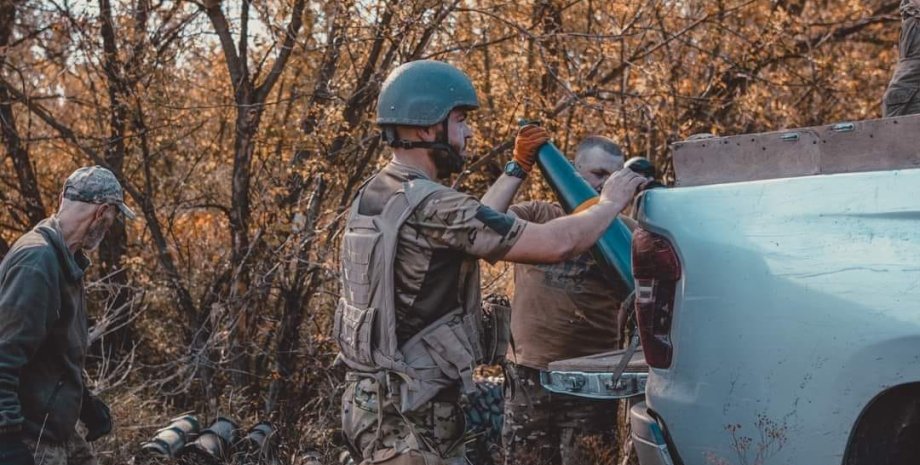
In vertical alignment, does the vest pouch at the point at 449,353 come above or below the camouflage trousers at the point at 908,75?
below

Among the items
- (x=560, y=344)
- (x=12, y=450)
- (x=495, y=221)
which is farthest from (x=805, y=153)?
(x=12, y=450)

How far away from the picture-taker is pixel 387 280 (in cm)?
359

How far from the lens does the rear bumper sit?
142 inches

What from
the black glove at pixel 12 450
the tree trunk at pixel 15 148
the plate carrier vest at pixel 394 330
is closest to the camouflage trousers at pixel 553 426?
the plate carrier vest at pixel 394 330

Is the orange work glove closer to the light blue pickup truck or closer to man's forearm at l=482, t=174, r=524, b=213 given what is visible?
man's forearm at l=482, t=174, r=524, b=213

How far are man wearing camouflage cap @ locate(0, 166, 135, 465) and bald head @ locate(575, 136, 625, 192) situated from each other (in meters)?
2.10

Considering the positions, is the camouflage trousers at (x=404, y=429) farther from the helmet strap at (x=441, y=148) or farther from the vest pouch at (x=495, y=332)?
the helmet strap at (x=441, y=148)

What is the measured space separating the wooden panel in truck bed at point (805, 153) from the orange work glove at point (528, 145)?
81 centimetres

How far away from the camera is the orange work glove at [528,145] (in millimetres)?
4375

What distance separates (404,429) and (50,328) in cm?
141

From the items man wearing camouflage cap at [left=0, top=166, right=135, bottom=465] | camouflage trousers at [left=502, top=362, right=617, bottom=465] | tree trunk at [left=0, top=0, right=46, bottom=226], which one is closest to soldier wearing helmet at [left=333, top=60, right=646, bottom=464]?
man wearing camouflage cap at [left=0, top=166, right=135, bottom=465]

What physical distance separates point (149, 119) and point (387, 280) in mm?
4861

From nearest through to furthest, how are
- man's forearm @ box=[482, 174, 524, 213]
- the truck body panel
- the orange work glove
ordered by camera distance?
the truck body panel
man's forearm @ box=[482, 174, 524, 213]
the orange work glove

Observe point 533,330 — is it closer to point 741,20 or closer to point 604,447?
point 604,447
